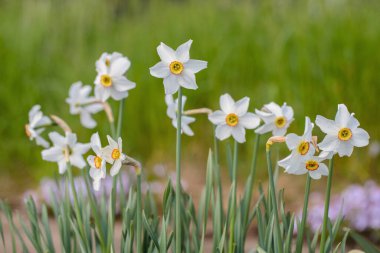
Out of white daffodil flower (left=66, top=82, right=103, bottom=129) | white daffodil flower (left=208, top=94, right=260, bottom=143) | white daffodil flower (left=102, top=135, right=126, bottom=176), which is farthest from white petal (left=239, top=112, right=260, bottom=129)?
white daffodil flower (left=66, top=82, right=103, bottom=129)

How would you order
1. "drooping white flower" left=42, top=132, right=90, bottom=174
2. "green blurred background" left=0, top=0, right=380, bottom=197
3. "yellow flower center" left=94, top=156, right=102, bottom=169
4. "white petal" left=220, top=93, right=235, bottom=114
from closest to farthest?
1. "yellow flower center" left=94, top=156, right=102, bottom=169
2. "white petal" left=220, top=93, right=235, bottom=114
3. "drooping white flower" left=42, top=132, right=90, bottom=174
4. "green blurred background" left=0, top=0, right=380, bottom=197

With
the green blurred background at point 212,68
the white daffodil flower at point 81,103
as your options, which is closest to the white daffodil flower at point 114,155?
the white daffodil flower at point 81,103

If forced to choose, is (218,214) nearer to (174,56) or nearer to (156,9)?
(174,56)

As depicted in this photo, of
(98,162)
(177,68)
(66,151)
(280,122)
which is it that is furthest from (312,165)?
(66,151)

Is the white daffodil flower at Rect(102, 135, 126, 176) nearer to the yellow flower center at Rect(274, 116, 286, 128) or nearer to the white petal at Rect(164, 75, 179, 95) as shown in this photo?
the white petal at Rect(164, 75, 179, 95)

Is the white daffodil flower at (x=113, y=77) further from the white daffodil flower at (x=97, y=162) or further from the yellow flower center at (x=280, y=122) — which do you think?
the yellow flower center at (x=280, y=122)

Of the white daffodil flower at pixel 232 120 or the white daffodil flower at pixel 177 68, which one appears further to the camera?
the white daffodil flower at pixel 232 120
